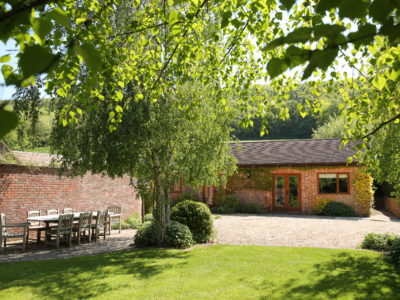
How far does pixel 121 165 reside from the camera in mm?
8984

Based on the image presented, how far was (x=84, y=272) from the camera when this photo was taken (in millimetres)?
7625

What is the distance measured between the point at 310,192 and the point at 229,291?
50.7 feet

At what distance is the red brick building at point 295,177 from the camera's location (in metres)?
19.9

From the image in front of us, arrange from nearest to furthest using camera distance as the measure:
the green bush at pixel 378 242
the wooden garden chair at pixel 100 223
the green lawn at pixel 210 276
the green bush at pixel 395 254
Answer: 1. the green lawn at pixel 210 276
2. the green bush at pixel 395 254
3. the green bush at pixel 378 242
4. the wooden garden chair at pixel 100 223

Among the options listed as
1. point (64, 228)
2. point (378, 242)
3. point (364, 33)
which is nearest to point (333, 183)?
point (378, 242)

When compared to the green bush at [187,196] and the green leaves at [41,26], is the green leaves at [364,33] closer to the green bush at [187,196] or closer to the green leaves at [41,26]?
the green leaves at [41,26]

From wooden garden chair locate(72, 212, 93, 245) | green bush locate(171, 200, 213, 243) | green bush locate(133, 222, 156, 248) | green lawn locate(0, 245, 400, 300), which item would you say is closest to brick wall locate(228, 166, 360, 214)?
green bush locate(171, 200, 213, 243)

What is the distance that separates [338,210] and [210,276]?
46.1 feet

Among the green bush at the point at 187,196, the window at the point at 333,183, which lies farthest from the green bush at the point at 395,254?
the green bush at the point at 187,196

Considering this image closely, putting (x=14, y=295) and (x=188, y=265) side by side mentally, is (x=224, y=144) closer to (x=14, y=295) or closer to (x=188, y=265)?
(x=188, y=265)

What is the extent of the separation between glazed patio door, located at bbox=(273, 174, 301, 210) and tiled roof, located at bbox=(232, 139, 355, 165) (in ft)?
3.46

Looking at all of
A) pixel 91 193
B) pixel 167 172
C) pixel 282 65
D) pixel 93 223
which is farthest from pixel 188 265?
pixel 91 193

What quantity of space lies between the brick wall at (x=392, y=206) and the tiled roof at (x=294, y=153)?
3.59 m

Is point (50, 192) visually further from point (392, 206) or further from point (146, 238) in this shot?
point (392, 206)
